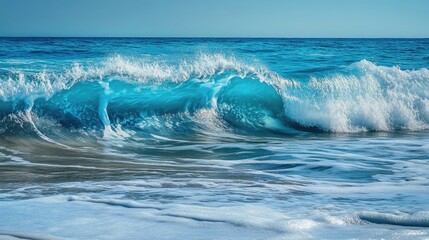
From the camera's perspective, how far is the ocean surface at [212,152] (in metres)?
3.80

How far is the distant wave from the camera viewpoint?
965 centimetres

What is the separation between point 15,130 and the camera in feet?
28.7

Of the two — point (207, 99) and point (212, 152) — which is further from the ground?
point (207, 99)

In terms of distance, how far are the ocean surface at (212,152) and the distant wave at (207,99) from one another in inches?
1.0

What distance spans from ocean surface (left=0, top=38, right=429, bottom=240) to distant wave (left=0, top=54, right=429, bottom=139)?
3cm

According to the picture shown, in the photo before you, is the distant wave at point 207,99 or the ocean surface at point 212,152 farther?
the distant wave at point 207,99

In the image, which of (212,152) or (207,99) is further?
(207,99)

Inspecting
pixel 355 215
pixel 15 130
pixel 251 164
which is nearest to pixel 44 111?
pixel 15 130

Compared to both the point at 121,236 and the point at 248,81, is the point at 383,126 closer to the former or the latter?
the point at 248,81

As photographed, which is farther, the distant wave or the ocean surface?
the distant wave

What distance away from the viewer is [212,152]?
304 inches

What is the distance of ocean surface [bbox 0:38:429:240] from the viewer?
3797 millimetres

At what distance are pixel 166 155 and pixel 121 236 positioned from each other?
159 inches

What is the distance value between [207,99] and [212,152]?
140 inches
